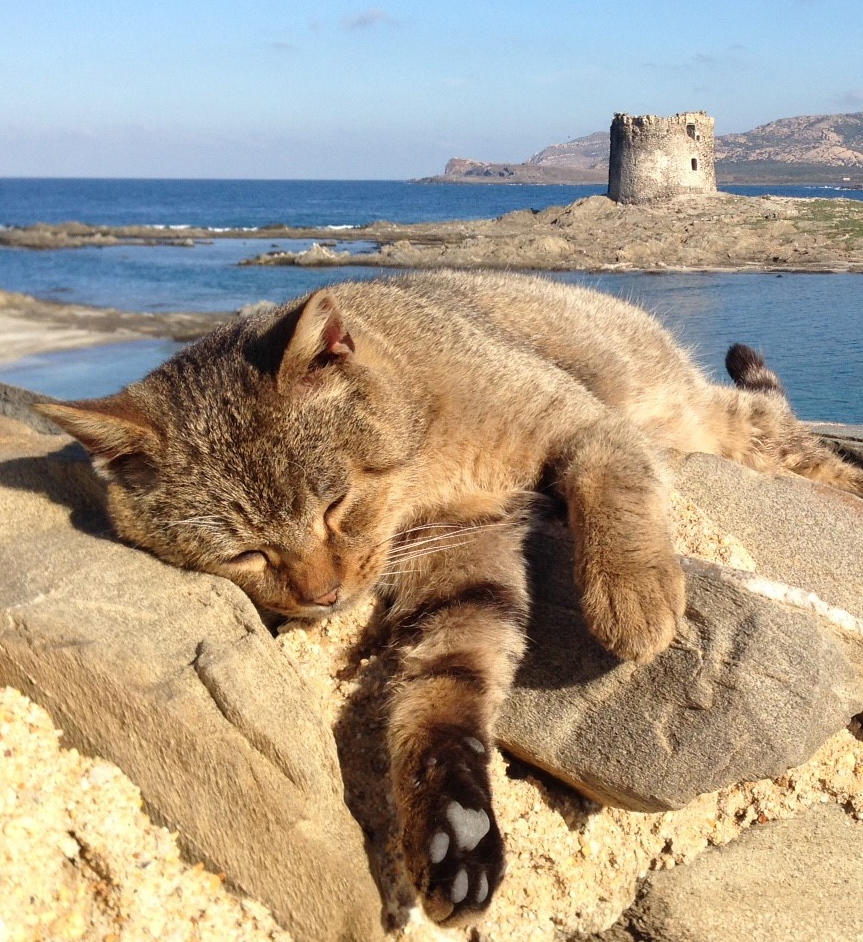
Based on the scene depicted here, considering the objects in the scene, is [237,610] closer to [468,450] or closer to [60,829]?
[60,829]

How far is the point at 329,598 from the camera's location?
2367 mm

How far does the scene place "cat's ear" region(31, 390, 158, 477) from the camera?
230 cm

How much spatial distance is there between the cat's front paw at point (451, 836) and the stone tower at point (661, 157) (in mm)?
32316

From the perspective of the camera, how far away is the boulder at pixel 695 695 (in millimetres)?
2221

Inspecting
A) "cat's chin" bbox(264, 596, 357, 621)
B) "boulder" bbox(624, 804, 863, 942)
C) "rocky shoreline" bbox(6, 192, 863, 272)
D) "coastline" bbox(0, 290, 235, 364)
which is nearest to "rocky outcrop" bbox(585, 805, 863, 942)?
"boulder" bbox(624, 804, 863, 942)

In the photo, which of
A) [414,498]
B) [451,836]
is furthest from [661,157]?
[451,836]

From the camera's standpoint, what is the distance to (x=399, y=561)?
8.37 feet

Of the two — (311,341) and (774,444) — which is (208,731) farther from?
(774,444)

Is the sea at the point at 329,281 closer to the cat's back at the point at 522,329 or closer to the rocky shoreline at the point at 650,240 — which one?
the cat's back at the point at 522,329

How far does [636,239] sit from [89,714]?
970 inches

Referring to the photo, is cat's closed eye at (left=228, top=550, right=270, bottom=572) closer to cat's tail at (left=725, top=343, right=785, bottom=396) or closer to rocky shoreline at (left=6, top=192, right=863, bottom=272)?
cat's tail at (left=725, top=343, right=785, bottom=396)

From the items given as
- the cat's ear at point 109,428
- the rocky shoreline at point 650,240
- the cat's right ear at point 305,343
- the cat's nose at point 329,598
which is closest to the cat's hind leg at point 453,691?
the cat's nose at point 329,598

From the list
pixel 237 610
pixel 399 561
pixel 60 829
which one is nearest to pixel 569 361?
pixel 399 561

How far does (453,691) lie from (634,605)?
584 mm
